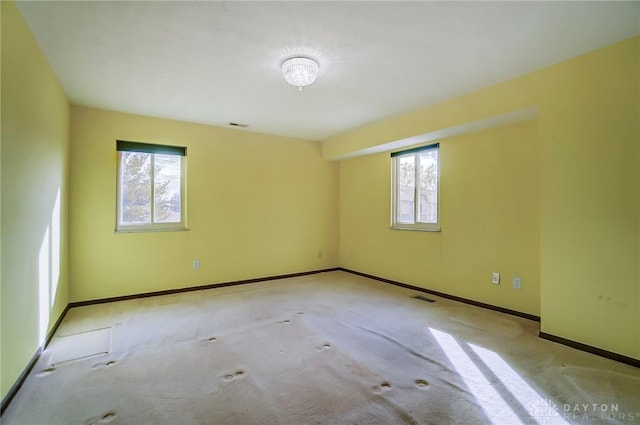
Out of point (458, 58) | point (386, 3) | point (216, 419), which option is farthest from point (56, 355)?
point (458, 58)

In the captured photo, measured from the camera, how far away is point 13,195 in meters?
1.81

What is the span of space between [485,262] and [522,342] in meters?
1.11

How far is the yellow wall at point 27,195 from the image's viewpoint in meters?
1.71

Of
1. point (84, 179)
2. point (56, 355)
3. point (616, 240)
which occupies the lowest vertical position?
point (56, 355)

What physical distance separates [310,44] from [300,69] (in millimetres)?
236

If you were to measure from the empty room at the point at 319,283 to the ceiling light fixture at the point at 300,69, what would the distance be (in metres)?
0.02

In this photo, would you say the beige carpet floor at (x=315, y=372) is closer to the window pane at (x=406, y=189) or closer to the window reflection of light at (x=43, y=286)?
the window reflection of light at (x=43, y=286)

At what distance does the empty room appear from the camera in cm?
180

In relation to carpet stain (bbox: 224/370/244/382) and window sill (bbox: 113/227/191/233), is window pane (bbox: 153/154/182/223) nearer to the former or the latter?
window sill (bbox: 113/227/191/233)

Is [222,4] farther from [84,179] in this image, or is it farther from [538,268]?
[538,268]

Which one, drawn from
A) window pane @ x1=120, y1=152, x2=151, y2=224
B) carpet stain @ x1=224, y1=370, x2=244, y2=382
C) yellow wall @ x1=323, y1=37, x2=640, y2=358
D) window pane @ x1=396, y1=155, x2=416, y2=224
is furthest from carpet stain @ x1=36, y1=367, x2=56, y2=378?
window pane @ x1=396, y1=155, x2=416, y2=224

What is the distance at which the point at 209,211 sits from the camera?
4.30m

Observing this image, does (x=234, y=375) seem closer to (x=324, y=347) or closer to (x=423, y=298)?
(x=324, y=347)

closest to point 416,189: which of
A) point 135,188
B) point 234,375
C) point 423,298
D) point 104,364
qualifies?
point 423,298
